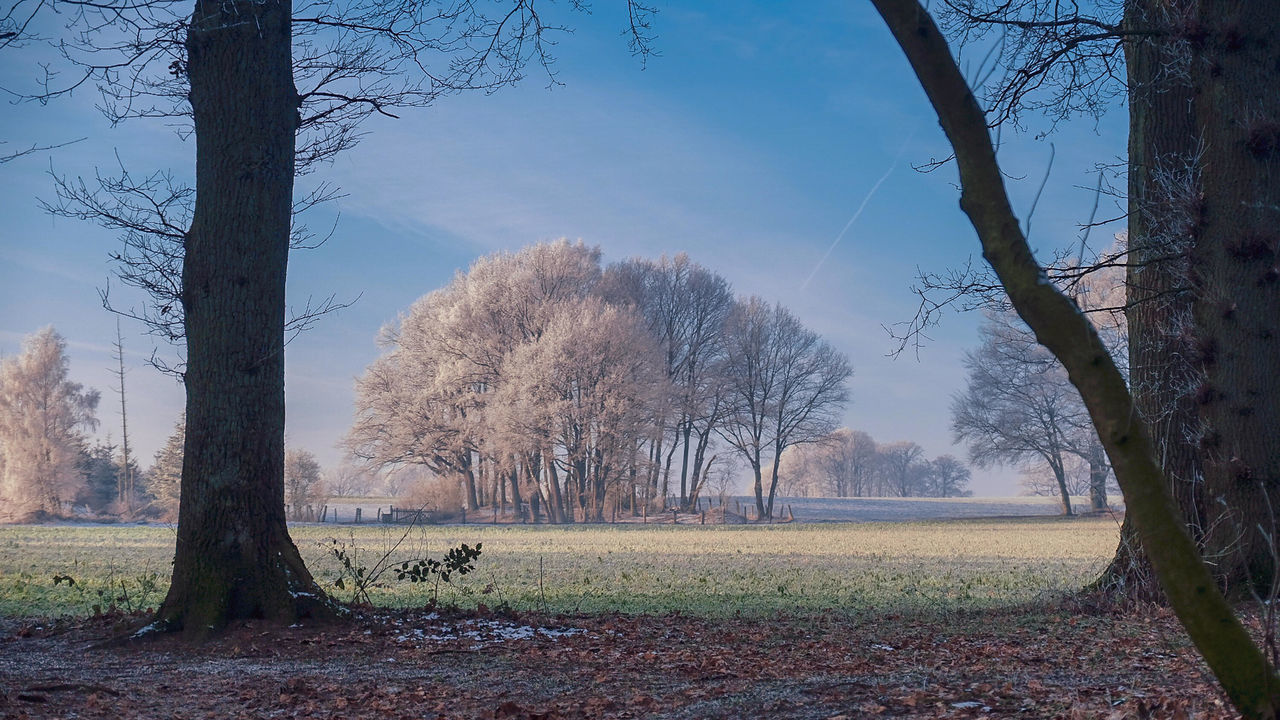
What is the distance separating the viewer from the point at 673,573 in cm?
1366

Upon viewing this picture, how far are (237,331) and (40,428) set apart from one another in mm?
48876

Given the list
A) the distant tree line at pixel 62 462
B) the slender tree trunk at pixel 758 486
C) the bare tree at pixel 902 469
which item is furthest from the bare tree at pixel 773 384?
the bare tree at pixel 902 469

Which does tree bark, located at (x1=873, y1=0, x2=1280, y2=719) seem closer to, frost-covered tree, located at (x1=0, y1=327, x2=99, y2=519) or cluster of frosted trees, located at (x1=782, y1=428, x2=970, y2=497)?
frost-covered tree, located at (x1=0, y1=327, x2=99, y2=519)

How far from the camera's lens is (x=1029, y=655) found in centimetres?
552

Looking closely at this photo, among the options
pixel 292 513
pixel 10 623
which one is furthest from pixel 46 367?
pixel 10 623

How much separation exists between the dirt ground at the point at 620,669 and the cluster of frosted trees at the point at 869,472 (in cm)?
7669

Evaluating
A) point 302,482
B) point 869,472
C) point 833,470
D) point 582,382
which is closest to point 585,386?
point 582,382

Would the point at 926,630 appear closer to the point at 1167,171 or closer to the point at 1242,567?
the point at 1242,567

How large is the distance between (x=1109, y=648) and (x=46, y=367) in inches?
2205

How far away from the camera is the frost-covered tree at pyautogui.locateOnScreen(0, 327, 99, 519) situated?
45.1 metres

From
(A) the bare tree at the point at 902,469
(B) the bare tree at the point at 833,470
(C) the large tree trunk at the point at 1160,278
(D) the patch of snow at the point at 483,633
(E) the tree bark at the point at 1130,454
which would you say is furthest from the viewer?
(A) the bare tree at the point at 902,469

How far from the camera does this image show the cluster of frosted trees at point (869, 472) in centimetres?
8944

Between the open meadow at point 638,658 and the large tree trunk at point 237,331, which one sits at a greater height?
the large tree trunk at point 237,331

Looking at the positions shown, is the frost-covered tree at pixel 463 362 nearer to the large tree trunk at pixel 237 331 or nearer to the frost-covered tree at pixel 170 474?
the frost-covered tree at pixel 170 474
